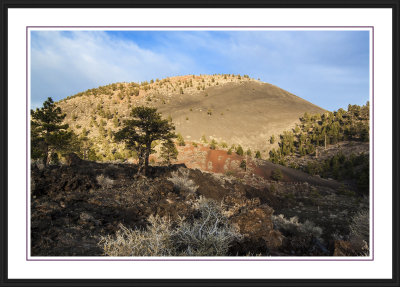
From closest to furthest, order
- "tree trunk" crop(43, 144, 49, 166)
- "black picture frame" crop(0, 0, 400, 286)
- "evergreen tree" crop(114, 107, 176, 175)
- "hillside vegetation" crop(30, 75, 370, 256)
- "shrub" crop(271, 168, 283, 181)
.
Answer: "black picture frame" crop(0, 0, 400, 286) → "hillside vegetation" crop(30, 75, 370, 256) → "tree trunk" crop(43, 144, 49, 166) → "evergreen tree" crop(114, 107, 176, 175) → "shrub" crop(271, 168, 283, 181)

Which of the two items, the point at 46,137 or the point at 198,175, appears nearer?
the point at 46,137

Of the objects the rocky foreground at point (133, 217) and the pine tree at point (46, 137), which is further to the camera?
the pine tree at point (46, 137)

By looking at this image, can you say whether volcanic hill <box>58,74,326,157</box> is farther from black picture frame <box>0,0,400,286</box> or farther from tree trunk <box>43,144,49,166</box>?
black picture frame <box>0,0,400,286</box>

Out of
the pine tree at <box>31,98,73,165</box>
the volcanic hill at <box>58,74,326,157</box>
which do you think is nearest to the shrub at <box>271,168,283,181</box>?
the volcanic hill at <box>58,74,326,157</box>

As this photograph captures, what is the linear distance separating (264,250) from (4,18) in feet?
17.0

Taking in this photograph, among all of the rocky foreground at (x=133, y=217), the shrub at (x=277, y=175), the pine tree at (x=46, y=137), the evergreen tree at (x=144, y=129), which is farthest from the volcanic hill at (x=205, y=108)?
the rocky foreground at (x=133, y=217)
